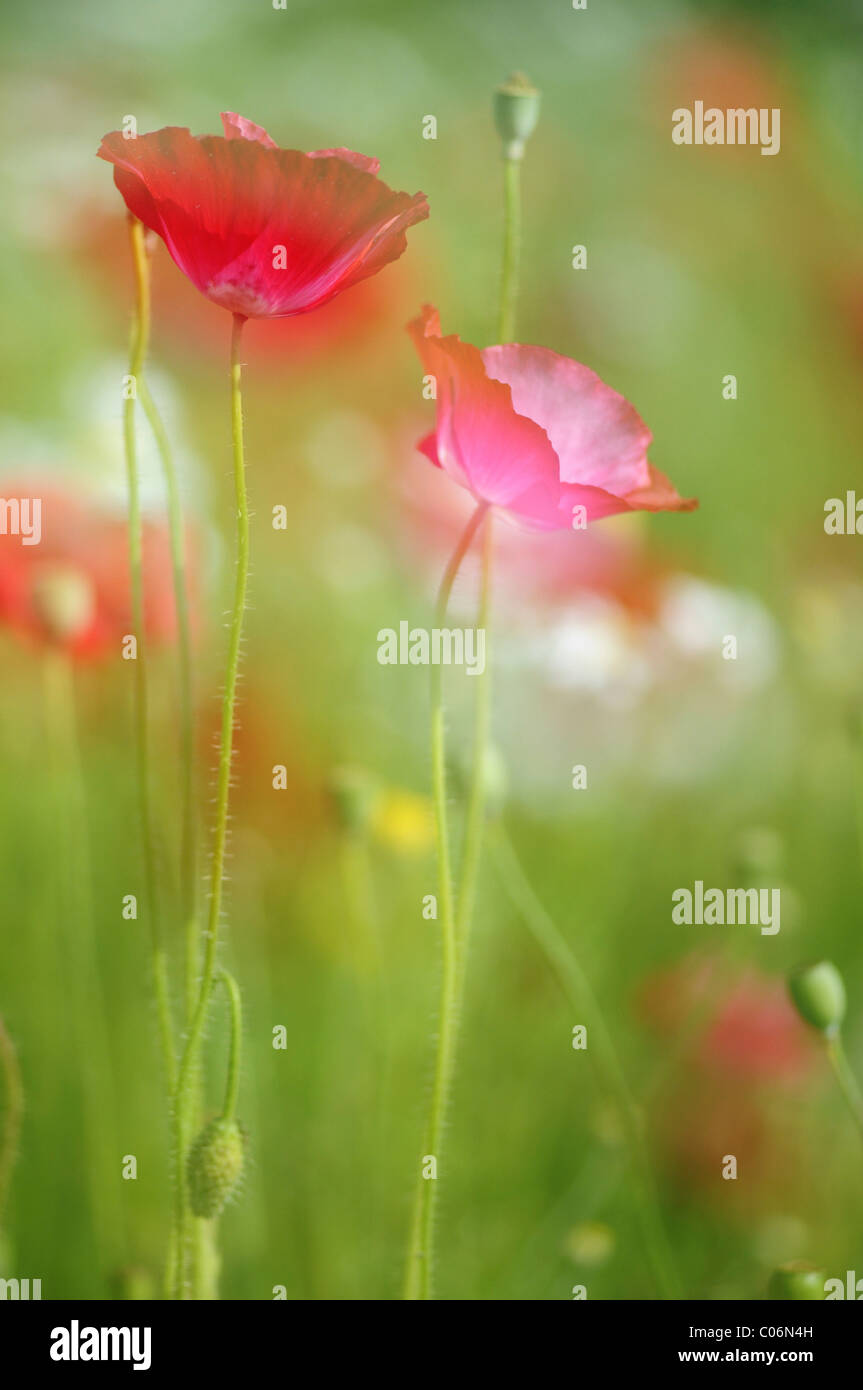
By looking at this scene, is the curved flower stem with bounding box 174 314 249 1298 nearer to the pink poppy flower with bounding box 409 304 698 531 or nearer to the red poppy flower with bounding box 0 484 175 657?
the pink poppy flower with bounding box 409 304 698 531

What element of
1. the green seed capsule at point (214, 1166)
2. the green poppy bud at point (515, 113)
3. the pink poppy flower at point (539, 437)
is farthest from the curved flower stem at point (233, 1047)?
the green poppy bud at point (515, 113)

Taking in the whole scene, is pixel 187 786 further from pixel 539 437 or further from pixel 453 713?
pixel 453 713

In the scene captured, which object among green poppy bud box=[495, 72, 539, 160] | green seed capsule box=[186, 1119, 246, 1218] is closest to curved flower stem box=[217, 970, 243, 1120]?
green seed capsule box=[186, 1119, 246, 1218]

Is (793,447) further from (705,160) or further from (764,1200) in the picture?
(764,1200)

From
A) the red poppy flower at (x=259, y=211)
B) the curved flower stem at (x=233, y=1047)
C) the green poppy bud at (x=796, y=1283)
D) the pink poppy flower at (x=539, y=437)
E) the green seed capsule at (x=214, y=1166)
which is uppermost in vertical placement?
the red poppy flower at (x=259, y=211)

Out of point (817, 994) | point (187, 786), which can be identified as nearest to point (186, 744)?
point (187, 786)

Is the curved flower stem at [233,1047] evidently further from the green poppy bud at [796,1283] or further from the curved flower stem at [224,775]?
the green poppy bud at [796,1283]
